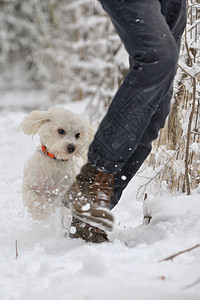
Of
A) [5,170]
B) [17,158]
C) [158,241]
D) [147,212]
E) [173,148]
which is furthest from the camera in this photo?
[17,158]

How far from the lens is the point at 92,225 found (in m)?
1.60

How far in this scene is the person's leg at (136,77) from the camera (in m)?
1.46

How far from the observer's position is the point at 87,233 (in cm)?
166

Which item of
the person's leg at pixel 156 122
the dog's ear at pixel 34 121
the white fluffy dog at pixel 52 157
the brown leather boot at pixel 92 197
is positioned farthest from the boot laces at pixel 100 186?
the dog's ear at pixel 34 121

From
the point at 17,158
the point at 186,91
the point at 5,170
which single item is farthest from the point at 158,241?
the point at 17,158

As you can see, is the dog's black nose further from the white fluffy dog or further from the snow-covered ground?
the snow-covered ground

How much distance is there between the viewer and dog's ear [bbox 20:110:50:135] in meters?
2.34

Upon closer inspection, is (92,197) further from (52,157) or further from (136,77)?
(52,157)

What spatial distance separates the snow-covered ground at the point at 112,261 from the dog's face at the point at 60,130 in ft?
1.62

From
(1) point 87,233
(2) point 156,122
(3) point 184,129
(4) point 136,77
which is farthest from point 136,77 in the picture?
(3) point 184,129

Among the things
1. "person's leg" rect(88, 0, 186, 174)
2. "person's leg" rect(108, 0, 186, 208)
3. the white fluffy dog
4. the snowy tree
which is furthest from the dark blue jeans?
the white fluffy dog

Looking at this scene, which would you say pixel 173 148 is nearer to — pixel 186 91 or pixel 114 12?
pixel 186 91

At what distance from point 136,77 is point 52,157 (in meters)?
0.97

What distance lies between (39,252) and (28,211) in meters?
0.80
